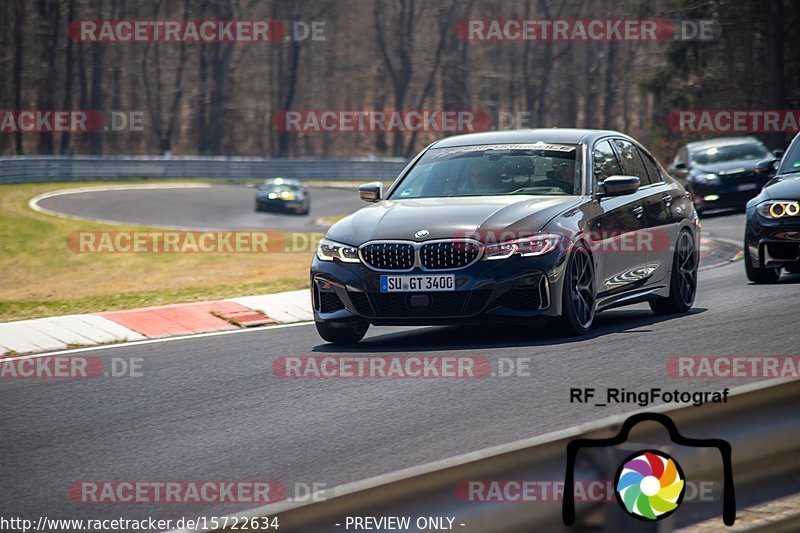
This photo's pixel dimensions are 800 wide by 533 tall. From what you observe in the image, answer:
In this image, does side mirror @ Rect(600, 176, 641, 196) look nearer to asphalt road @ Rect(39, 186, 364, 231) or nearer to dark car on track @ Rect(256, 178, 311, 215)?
asphalt road @ Rect(39, 186, 364, 231)

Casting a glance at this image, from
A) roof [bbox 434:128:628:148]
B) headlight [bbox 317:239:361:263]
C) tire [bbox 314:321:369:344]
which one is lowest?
tire [bbox 314:321:369:344]

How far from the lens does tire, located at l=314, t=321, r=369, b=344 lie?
916 centimetres

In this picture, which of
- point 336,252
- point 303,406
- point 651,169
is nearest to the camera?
point 303,406

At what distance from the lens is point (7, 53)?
6981 centimetres

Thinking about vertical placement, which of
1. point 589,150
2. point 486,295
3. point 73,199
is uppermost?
point 589,150

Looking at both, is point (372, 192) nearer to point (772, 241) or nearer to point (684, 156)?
point (772, 241)

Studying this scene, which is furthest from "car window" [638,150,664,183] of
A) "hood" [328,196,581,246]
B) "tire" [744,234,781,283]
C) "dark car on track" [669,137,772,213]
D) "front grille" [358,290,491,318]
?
"dark car on track" [669,137,772,213]

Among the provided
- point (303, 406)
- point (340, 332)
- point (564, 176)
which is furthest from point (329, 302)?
point (564, 176)

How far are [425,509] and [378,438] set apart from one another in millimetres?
2571

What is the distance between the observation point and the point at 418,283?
27.5 feet

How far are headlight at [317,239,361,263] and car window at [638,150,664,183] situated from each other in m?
3.29

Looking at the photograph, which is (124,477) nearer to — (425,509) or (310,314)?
(425,509)

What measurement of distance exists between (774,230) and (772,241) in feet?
0.40

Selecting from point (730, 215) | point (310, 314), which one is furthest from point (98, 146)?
point (310, 314)
